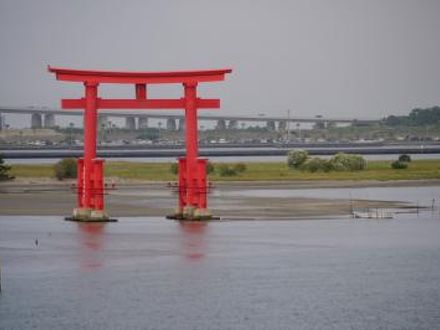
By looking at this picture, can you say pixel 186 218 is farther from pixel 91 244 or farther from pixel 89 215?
pixel 91 244

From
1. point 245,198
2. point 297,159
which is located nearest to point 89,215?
point 245,198

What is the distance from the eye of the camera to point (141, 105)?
4575 centimetres

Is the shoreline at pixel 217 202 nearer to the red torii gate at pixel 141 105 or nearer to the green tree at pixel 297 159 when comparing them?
the red torii gate at pixel 141 105

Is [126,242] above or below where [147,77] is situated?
below

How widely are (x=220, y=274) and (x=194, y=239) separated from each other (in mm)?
7634

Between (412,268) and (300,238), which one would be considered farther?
(300,238)

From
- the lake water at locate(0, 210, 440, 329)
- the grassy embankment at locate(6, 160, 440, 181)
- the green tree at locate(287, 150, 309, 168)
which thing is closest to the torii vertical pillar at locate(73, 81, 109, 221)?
the lake water at locate(0, 210, 440, 329)

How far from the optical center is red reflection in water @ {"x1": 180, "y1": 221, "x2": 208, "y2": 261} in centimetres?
4000

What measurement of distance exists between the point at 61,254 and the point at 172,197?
21.7 metres

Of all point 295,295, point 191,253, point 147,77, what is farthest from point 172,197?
point 295,295

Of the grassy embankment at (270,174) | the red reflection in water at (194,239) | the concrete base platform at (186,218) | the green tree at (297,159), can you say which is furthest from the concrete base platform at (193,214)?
the green tree at (297,159)

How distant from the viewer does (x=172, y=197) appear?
61.2 m

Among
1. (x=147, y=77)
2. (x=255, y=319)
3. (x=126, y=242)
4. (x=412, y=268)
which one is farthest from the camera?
(x=147, y=77)

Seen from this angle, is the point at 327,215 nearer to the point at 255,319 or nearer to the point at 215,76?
the point at 215,76
